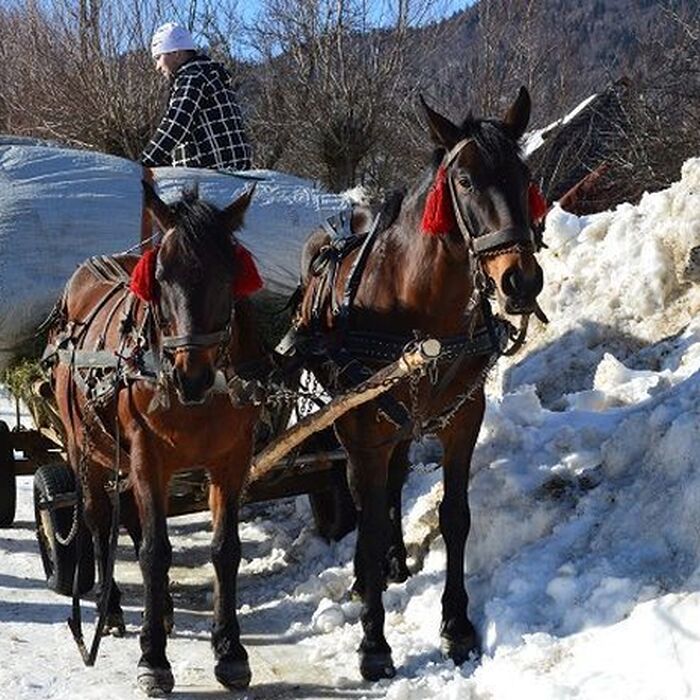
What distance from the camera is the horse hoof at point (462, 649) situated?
4.74 m

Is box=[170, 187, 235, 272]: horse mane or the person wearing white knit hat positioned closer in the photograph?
box=[170, 187, 235, 272]: horse mane

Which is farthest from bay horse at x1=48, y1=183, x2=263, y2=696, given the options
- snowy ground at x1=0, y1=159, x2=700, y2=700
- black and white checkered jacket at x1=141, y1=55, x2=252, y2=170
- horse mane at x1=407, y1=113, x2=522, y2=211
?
black and white checkered jacket at x1=141, y1=55, x2=252, y2=170

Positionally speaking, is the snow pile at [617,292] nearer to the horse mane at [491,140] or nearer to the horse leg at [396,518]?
the horse leg at [396,518]

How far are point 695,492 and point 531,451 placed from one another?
3.92ft

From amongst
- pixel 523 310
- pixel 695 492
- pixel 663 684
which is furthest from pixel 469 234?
pixel 663 684

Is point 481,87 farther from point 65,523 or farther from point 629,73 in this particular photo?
point 65,523

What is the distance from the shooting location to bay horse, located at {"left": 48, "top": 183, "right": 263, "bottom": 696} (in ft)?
14.3

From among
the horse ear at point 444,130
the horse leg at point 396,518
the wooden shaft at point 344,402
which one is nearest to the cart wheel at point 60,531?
the wooden shaft at point 344,402

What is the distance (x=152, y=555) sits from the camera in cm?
477

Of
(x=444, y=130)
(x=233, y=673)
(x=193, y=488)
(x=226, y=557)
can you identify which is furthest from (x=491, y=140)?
(x=193, y=488)

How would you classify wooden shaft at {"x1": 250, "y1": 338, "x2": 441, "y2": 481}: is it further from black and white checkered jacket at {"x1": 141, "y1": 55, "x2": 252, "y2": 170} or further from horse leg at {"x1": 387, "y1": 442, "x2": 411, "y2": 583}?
black and white checkered jacket at {"x1": 141, "y1": 55, "x2": 252, "y2": 170}

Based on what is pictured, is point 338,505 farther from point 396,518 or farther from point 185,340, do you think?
point 185,340

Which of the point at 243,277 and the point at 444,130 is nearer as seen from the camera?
the point at 444,130

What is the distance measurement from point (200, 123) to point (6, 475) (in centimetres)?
244
